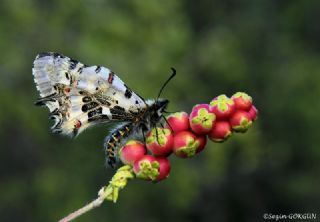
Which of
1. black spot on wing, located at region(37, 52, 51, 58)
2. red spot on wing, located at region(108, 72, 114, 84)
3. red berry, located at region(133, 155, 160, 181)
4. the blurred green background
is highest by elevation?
the blurred green background

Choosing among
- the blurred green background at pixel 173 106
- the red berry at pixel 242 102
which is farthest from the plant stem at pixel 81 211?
the blurred green background at pixel 173 106

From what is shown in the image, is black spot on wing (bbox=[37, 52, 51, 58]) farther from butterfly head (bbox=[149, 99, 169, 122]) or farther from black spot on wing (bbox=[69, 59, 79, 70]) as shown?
butterfly head (bbox=[149, 99, 169, 122])

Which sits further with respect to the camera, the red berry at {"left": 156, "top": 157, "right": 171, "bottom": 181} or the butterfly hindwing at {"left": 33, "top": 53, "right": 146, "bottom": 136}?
the butterfly hindwing at {"left": 33, "top": 53, "right": 146, "bottom": 136}

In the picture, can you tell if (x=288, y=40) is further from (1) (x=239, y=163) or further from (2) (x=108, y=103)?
(2) (x=108, y=103)

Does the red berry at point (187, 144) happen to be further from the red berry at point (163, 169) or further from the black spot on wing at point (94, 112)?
the black spot on wing at point (94, 112)

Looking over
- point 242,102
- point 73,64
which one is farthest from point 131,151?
point 73,64

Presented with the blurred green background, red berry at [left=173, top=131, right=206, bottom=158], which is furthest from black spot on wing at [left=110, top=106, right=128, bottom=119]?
the blurred green background

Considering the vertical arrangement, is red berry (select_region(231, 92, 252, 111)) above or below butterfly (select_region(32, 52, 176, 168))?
below

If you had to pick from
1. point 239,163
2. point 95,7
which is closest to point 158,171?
point 239,163
